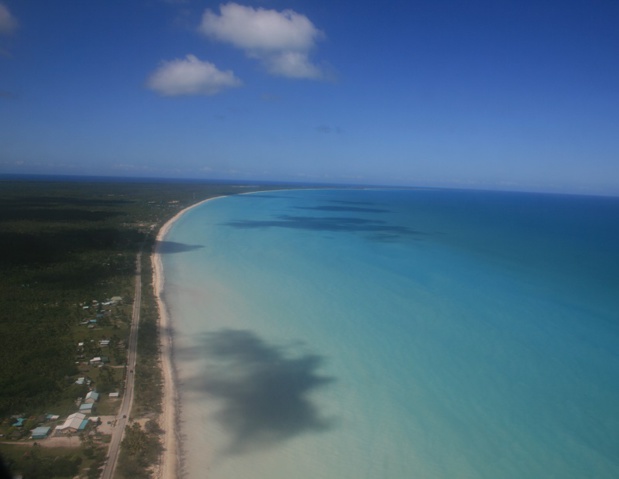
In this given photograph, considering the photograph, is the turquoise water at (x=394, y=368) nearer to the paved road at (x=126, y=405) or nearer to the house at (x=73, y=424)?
the paved road at (x=126, y=405)

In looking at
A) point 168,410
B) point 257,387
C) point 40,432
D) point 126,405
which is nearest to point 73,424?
point 40,432

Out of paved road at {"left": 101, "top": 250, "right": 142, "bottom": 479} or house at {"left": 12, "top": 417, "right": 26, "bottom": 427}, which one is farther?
house at {"left": 12, "top": 417, "right": 26, "bottom": 427}

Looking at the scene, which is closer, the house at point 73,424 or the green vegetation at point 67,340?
the green vegetation at point 67,340

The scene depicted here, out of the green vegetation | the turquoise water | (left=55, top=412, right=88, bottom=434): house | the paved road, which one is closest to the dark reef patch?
the turquoise water

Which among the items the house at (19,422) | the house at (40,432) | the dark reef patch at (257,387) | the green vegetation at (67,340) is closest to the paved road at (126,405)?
the green vegetation at (67,340)

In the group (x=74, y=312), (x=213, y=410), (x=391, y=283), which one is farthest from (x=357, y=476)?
(x=391, y=283)

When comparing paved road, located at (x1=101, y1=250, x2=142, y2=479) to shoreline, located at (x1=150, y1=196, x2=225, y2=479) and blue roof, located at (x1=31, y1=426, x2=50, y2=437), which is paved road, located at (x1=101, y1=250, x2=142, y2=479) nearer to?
shoreline, located at (x1=150, y1=196, x2=225, y2=479)
